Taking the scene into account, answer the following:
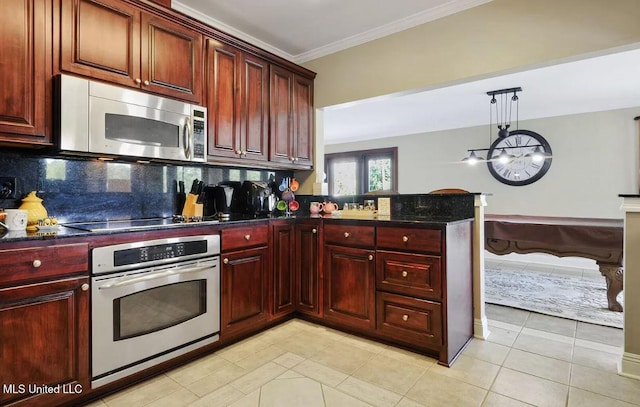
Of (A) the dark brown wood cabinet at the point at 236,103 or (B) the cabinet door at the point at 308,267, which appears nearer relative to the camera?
(A) the dark brown wood cabinet at the point at 236,103

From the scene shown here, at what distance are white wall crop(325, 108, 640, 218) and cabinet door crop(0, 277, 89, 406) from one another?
596cm

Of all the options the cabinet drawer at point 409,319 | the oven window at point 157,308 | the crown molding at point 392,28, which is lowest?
the cabinet drawer at point 409,319

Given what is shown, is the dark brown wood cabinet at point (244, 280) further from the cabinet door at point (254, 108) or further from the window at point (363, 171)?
the window at point (363, 171)

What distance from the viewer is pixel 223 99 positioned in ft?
8.58

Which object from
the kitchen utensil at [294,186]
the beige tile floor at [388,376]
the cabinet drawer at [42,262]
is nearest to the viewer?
the cabinet drawer at [42,262]

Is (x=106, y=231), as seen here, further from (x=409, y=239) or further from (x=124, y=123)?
(x=409, y=239)

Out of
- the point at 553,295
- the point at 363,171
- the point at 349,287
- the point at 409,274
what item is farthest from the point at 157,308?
the point at 363,171

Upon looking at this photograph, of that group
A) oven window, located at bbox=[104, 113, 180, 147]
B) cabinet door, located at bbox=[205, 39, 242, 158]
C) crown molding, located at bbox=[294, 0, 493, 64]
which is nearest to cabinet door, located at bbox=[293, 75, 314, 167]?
crown molding, located at bbox=[294, 0, 493, 64]

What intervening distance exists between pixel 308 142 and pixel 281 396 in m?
2.31

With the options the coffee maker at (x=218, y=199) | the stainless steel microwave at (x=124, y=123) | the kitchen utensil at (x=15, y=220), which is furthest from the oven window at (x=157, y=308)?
the stainless steel microwave at (x=124, y=123)

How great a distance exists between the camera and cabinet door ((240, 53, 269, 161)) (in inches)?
109

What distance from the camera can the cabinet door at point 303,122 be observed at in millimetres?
3244

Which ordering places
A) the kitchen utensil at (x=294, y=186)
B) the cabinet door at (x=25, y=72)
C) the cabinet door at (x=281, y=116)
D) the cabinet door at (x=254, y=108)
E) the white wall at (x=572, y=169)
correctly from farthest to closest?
the white wall at (x=572, y=169)
the kitchen utensil at (x=294, y=186)
the cabinet door at (x=281, y=116)
the cabinet door at (x=254, y=108)
the cabinet door at (x=25, y=72)

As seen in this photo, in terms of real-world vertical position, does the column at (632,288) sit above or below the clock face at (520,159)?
below
